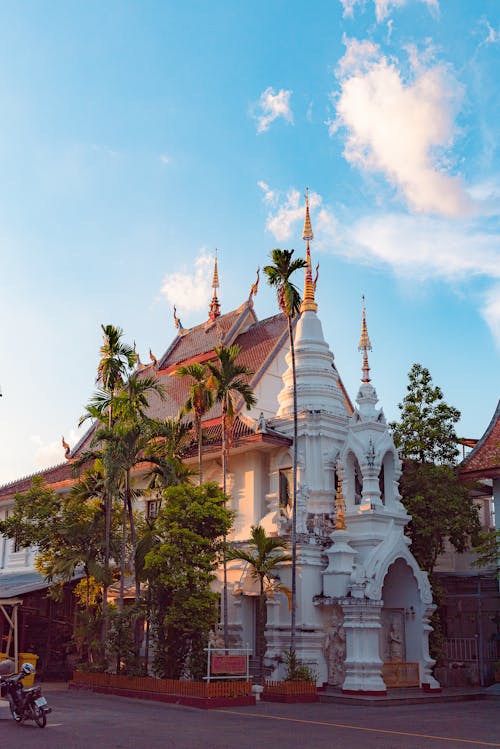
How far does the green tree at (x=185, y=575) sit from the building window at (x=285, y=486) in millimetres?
4145

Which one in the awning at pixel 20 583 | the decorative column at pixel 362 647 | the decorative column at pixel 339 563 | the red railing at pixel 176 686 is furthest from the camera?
the awning at pixel 20 583

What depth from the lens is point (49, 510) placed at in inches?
883

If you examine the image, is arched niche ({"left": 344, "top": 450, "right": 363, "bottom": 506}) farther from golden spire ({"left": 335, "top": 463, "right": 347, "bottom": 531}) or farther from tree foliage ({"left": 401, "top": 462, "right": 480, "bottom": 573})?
tree foliage ({"left": 401, "top": 462, "right": 480, "bottom": 573})

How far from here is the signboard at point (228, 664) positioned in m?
16.5

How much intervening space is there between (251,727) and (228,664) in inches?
149

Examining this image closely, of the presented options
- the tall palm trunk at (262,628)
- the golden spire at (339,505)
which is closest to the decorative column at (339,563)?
the golden spire at (339,505)

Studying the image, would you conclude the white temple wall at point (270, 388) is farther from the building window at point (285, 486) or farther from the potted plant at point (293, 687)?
the potted plant at point (293, 687)

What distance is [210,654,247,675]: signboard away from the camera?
16.5m

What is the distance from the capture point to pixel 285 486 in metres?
23.0

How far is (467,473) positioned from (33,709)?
15258mm

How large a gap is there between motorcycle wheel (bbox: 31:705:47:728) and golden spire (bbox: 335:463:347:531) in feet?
32.5

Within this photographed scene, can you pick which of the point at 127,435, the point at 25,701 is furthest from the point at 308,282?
the point at 25,701

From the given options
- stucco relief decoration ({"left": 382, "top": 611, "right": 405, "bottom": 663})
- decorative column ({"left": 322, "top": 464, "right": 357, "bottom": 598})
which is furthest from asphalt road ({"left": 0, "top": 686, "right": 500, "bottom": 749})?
stucco relief decoration ({"left": 382, "top": 611, "right": 405, "bottom": 663})

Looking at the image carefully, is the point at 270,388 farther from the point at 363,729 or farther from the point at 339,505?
the point at 363,729
